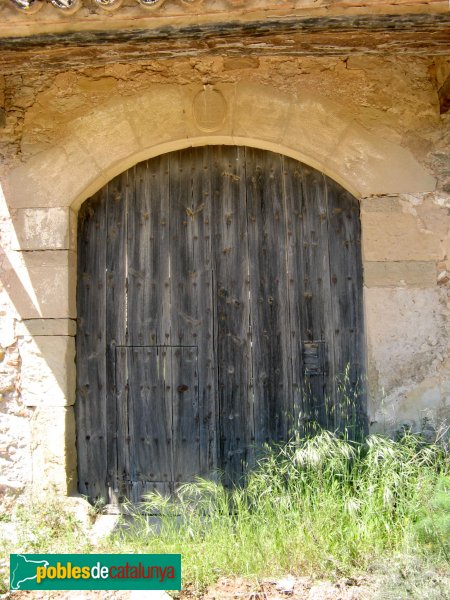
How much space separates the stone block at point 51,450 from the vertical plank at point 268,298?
4.06 feet

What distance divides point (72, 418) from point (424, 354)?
7.51ft

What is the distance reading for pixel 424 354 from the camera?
3.79 metres

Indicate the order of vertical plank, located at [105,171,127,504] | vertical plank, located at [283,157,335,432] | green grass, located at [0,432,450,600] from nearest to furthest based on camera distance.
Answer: green grass, located at [0,432,450,600]
vertical plank, located at [283,157,335,432]
vertical plank, located at [105,171,127,504]

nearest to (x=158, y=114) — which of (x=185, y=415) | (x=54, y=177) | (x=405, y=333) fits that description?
(x=54, y=177)

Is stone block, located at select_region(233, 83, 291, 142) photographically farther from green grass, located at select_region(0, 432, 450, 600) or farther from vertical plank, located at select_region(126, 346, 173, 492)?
green grass, located at select_region(0, 432, 450, 600)

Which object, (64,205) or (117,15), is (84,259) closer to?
(64,205)

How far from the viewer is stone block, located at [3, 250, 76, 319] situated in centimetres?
401

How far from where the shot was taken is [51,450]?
12.9ft

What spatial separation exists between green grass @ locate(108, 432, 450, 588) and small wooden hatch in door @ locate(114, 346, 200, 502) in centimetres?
45

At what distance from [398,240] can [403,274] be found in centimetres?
21

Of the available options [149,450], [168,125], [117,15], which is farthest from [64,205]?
[149,450]

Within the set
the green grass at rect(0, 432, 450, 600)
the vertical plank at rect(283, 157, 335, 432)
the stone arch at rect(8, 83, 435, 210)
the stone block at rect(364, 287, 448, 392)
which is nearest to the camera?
the green grass at rect(0, 432, 450, 600)

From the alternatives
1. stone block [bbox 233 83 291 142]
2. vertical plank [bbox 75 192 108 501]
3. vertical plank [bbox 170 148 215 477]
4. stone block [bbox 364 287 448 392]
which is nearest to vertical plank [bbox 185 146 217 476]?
vertical plank [bbox 170 148 215 477]

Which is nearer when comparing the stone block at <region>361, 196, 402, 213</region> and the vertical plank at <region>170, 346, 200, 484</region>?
the stone block at <region>361, 196, 402, 213</region>
